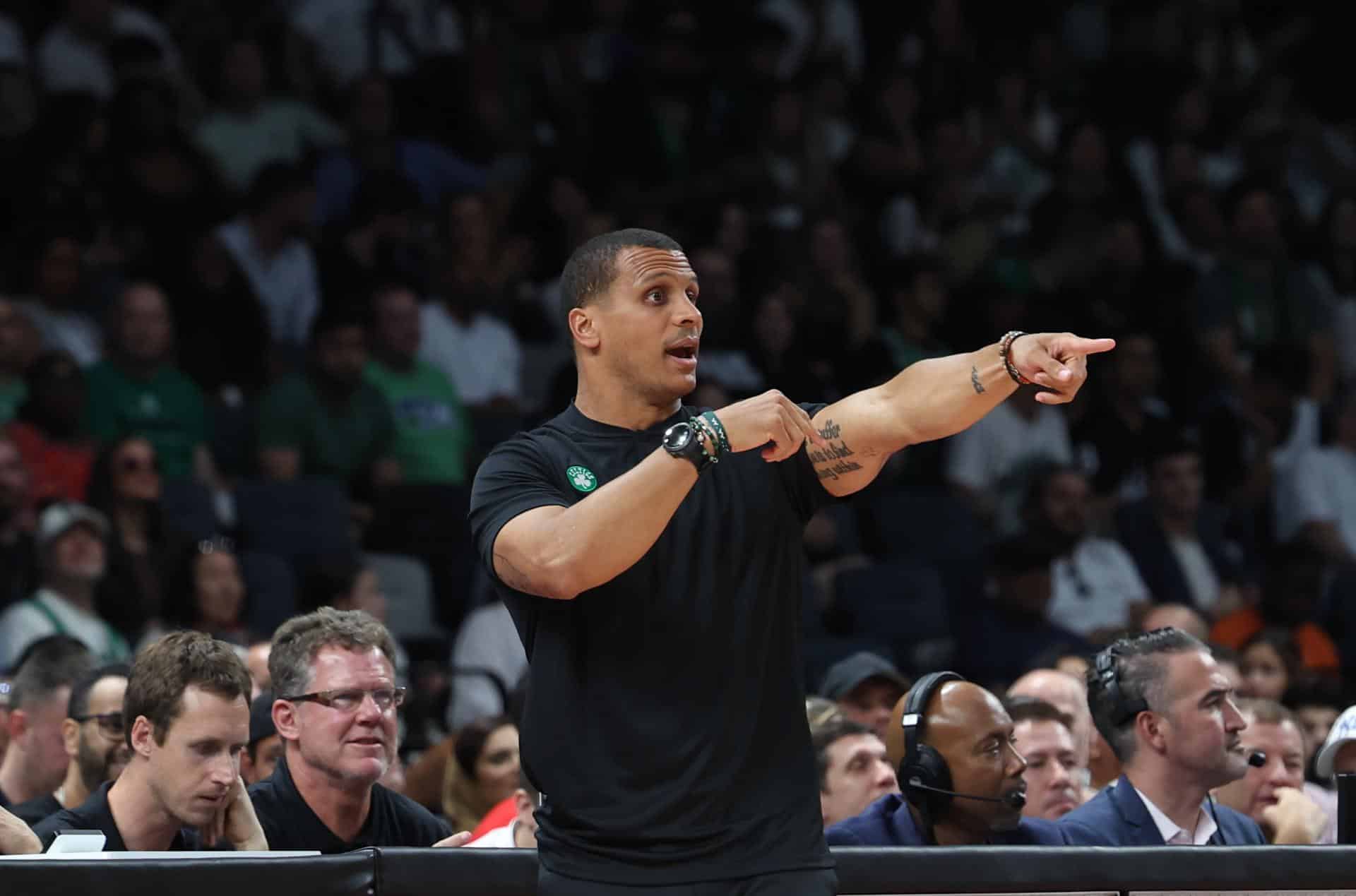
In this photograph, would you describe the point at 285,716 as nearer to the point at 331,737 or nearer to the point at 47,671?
the point at 331,737

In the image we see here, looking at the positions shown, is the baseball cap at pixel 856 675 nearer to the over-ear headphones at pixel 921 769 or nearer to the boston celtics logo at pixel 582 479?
the over-ear headphones at pixel 921 769

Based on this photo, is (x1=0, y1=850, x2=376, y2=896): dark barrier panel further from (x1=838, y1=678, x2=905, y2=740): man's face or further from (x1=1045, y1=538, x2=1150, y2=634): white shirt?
(x1=1045, y1=538, x2=1150, y2=634): white shirt

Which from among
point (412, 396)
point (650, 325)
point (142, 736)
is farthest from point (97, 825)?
point (412, 396)

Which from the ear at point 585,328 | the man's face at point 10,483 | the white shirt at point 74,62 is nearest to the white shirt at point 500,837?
the ear at point 585,328

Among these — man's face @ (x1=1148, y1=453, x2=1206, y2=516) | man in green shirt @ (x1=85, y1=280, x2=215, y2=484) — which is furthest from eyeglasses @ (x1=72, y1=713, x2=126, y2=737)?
man's face @ (x1=1148, y1=453, x2=1206, y2=516)

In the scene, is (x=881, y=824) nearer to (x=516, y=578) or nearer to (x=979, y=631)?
(x=516, y=578)

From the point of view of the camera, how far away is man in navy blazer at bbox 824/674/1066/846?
4.50 meters

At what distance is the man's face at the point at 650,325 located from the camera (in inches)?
126

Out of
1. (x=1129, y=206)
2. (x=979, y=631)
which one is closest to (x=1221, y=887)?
(x=979, y=631)

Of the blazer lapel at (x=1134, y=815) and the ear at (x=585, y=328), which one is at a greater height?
the ear at (x=585, y=328)

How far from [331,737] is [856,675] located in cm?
224

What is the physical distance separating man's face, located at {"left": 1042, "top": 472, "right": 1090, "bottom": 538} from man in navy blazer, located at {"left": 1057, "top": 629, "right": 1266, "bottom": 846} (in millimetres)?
4710

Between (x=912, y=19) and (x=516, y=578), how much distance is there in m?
10.1

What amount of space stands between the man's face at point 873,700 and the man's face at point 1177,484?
166 inches
